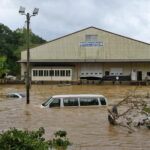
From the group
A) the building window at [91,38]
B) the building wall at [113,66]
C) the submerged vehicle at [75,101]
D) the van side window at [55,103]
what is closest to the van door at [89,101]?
the submerged vehicle at [75,101]

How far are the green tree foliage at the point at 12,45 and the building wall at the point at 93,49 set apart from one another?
82.6 feet

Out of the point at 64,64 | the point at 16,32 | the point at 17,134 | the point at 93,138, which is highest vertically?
the point at 16,32

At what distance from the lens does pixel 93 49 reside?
55969 mm

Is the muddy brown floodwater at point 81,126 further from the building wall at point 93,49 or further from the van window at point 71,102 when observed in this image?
the building wall at point 93,49

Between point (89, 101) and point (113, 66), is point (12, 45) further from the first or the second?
point (89, 101)

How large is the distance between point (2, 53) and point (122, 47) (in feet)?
126

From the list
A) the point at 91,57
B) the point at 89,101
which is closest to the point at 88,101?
the point at 89,101

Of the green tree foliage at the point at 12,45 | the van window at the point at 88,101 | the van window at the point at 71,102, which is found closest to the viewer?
the van window at the point at 71,102

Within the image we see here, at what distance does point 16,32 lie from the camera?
10088 cm

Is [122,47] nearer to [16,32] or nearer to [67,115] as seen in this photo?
[67,115]

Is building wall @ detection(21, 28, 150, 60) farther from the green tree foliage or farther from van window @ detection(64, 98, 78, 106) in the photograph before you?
van window @ detection(64, 98, 78, 106)

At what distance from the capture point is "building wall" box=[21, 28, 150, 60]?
5466cm

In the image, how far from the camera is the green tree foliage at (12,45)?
267 feet


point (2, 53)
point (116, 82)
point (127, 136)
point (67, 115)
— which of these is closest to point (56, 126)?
point (67, 115)
